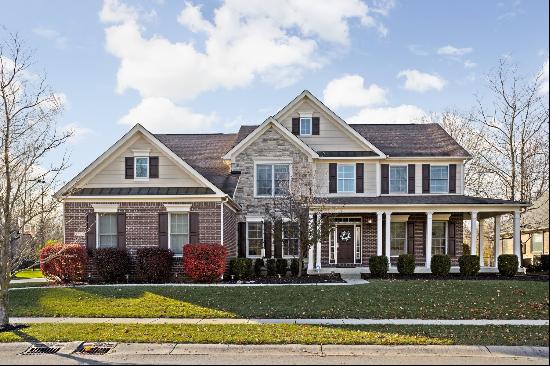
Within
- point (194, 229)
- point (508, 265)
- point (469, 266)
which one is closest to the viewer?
point (194, 229)

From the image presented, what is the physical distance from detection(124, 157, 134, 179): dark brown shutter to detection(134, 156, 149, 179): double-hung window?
13cm

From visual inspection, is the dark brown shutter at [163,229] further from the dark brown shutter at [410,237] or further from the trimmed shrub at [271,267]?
the dark brown shutter at [410,237]

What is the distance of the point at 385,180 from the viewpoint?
88.9 ft

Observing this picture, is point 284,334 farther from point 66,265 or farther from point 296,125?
point 296,125

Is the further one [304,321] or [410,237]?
[410,237]

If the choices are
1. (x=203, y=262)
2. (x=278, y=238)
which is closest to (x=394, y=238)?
(x=278, y=238)

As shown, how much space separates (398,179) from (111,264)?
571 inches

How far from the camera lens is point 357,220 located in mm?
26906

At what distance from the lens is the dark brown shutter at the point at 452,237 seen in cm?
2712

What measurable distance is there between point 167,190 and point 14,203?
32.7 ft

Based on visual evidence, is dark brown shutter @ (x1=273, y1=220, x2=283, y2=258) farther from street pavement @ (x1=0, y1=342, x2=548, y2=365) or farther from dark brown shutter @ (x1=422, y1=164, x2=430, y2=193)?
street pavement @ (x1=0, y1=342, x2=548, y2=365)

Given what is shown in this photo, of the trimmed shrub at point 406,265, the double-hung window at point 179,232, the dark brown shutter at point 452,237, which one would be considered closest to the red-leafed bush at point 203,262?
the double-hung window at point 179,232

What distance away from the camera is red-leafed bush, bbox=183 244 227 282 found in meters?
19.9

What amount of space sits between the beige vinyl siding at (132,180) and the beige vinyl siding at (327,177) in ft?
24.6
